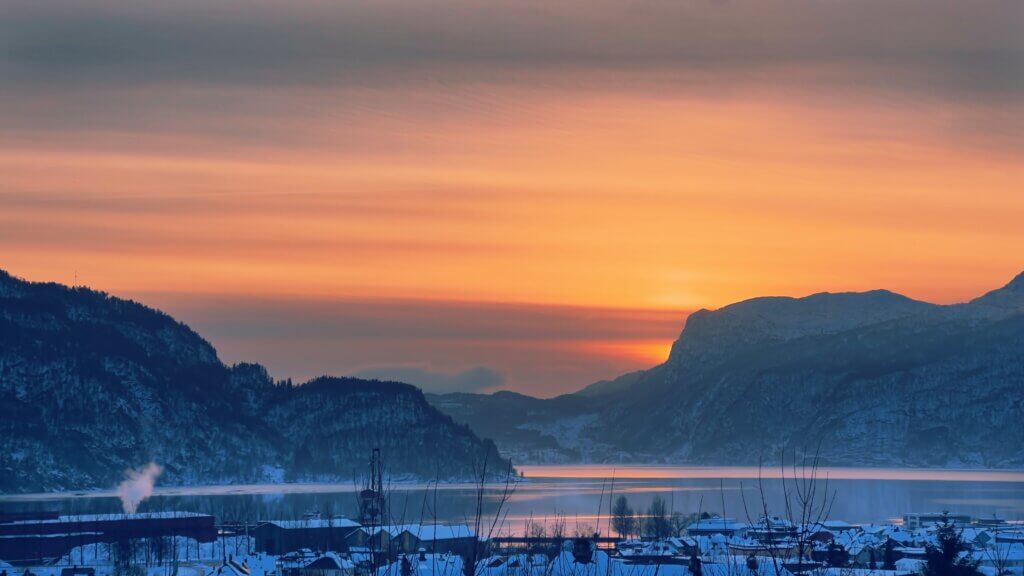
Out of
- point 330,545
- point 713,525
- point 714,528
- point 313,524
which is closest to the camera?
point 330,545

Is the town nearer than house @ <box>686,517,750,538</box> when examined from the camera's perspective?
Yes

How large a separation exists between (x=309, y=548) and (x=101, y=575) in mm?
26849

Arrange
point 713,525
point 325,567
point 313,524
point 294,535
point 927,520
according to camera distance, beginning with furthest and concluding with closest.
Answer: point 927,520
point 713,525
point 313,524
point 294,535
point 325,567

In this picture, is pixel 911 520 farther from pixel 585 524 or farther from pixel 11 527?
pixel 11 527

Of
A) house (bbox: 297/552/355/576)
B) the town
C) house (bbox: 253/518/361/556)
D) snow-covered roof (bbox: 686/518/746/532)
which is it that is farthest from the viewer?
snow-covered roof (bbox: 686/518/746/532)

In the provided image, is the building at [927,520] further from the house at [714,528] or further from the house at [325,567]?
the house at [325,567]

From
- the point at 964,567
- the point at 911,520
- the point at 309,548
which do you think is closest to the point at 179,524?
the point at 309,548

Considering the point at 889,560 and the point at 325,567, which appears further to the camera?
the point at 889,560

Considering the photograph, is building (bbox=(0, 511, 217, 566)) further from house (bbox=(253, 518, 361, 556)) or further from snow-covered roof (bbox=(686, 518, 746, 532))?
snow-covered roof (bbox=(686, 518, 746, 532))

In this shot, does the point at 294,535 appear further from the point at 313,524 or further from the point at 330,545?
the point at 330,545

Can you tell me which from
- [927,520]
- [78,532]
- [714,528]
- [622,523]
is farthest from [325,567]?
[927,520]

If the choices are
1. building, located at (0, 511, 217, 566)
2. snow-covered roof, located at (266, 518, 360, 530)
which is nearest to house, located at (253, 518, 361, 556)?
snow-covered roof, located at (266, 518, 360, 530)

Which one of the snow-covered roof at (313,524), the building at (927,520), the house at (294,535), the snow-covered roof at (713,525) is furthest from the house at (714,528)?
the snow-covered roof at (313,524)

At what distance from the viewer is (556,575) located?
269 feet
